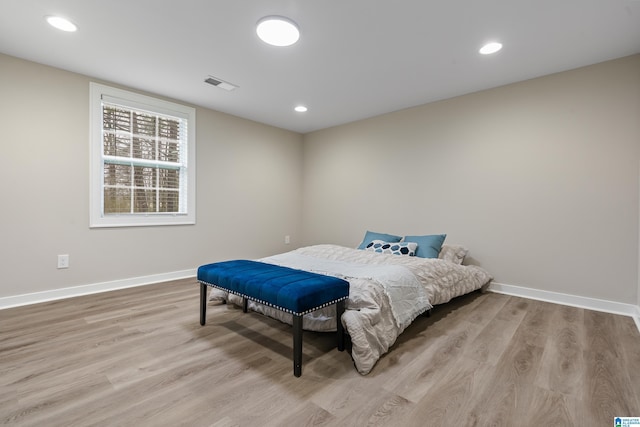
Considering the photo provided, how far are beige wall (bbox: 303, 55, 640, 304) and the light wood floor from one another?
63cm

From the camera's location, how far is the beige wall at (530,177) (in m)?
2.74

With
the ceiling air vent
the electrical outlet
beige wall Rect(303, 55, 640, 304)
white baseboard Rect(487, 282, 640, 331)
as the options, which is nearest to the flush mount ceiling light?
→ the ceiling air vent

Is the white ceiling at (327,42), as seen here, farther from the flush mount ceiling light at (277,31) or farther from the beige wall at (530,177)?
the beige wall at (530,177)

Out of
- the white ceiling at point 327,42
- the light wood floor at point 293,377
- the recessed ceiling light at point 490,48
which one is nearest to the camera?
the light wood floor at point 293,377

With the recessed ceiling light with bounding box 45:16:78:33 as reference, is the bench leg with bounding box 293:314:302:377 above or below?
below

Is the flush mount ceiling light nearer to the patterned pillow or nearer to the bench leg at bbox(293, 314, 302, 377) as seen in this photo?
the bench leg at bbox(293, 314, 302, 377)

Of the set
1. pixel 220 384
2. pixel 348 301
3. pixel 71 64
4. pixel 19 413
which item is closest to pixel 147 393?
pixel 220 384

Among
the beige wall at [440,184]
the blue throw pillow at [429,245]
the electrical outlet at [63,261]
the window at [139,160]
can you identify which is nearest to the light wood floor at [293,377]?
the electrical outlet at [63,261]

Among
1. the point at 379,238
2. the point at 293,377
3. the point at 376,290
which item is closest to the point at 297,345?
the point at 293,377

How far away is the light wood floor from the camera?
4.67 feet

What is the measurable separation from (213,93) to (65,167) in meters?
1.75

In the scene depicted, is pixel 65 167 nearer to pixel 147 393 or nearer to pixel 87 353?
pixel 87 353

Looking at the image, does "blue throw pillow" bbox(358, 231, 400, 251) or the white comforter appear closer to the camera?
the white comforter

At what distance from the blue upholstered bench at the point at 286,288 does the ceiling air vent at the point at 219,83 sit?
2.08 m
